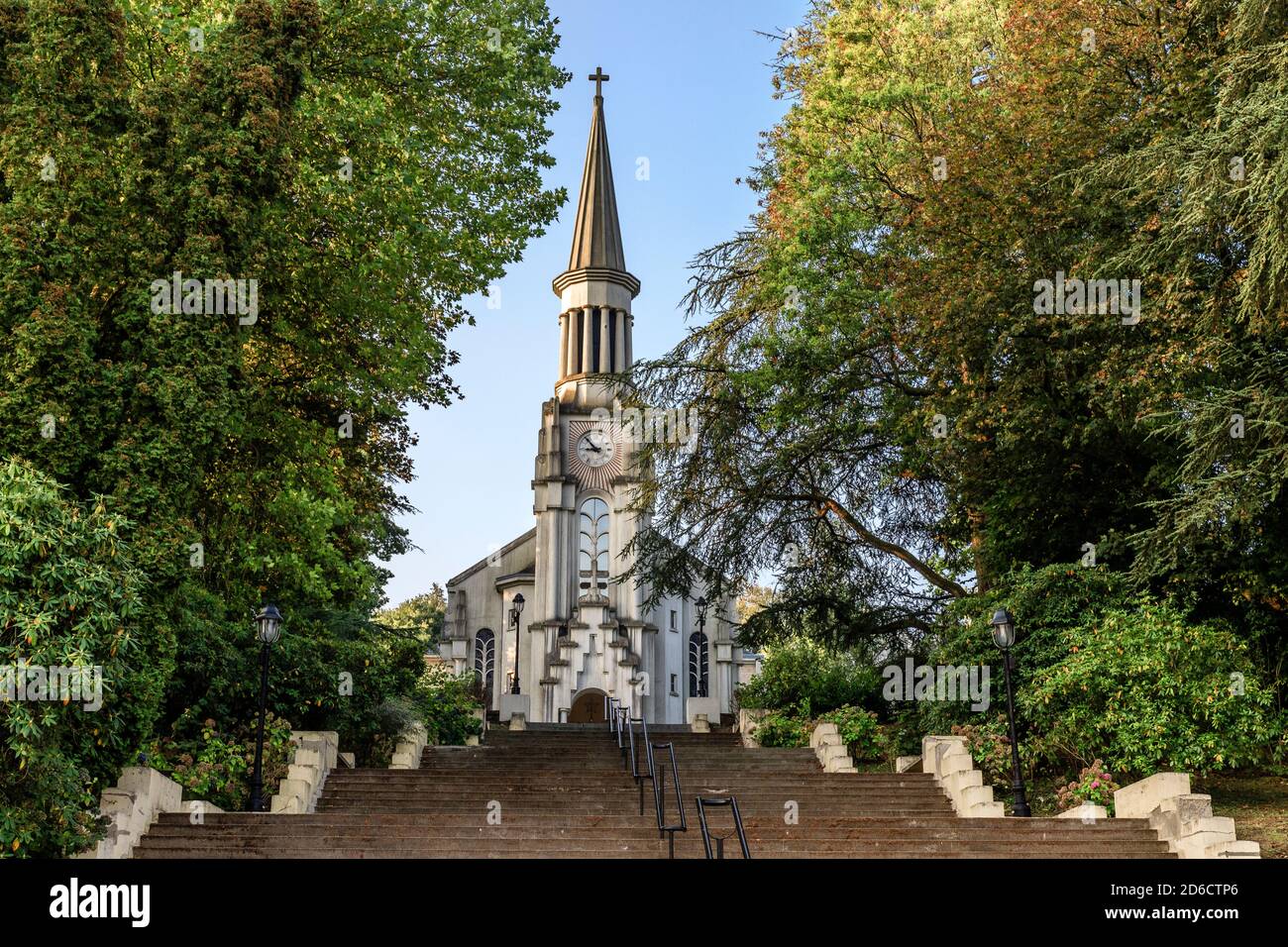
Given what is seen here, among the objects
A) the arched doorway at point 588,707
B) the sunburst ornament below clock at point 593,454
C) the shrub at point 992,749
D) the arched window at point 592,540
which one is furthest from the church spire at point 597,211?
the shrub at point 992,749

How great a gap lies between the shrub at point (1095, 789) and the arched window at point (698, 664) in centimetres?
3201

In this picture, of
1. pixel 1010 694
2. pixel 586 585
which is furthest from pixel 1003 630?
pixel 586 585

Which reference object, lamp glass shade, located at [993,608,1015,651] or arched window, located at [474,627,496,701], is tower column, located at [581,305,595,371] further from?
lamp glass shade, located at [993,608,1015,651]

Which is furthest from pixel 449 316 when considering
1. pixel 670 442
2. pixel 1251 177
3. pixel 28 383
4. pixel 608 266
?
pixel 608 266

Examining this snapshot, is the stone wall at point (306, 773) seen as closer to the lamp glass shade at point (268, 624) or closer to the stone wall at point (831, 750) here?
the lamp glass shade at point (268, 624)

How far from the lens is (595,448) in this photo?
45656 millimetres

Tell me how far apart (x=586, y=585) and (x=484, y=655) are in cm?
631

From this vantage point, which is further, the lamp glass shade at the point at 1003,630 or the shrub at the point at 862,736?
the shrub at the point at 862,736

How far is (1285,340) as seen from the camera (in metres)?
16.0

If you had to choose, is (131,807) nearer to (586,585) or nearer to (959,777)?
Result: (959,777)

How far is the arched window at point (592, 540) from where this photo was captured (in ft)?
145

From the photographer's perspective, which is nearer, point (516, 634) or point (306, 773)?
point (306, 773)
